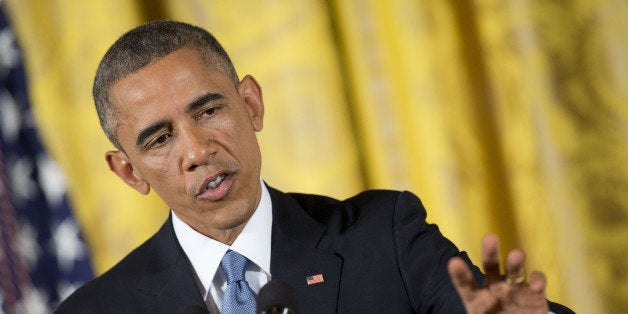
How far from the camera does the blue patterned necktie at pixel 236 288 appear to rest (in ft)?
7.81

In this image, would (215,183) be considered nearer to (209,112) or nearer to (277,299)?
(209,112)

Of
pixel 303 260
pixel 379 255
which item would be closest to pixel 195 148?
pixel 303 260

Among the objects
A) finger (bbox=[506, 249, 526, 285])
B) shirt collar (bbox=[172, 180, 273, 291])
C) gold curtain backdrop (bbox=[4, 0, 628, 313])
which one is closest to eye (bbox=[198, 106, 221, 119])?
shirt collar (bbox=[172, 180, 273, 291])

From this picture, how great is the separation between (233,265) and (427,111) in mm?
1389

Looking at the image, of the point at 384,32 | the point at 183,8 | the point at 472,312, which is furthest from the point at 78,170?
the point at 472,312

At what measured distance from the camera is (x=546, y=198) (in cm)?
352

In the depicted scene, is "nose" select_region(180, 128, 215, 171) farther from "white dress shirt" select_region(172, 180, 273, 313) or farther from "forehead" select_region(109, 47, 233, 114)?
"white dress shirt" select_region(172, 180, 273, 313)

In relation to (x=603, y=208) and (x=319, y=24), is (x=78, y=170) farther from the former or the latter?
(x=603, y=208)

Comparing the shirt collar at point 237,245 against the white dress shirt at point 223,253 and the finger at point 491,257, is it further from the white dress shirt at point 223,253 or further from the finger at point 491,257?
the finger at point 491,257

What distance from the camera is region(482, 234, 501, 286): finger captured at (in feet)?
5.85

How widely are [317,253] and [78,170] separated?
1.61 m

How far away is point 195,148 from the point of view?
2.29 metres

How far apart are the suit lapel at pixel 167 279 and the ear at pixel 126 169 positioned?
0.16 meters

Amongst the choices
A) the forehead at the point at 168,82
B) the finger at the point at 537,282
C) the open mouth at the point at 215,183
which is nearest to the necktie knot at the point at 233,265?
the open mouth at the point at 215,183
